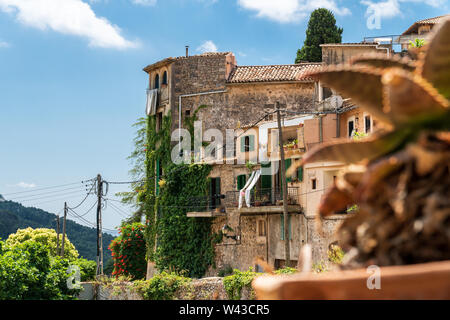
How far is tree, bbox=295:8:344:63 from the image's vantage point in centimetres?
4584

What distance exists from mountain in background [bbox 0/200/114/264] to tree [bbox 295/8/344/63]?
162 feet

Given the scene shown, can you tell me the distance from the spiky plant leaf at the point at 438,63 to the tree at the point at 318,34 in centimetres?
4479

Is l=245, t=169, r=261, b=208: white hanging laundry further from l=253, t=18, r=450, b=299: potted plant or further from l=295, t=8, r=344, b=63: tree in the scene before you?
l=253, t=18, r=450, b=299: potted plant

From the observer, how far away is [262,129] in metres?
32.0

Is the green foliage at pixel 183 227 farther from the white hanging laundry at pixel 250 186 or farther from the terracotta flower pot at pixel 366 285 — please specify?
the terracotta flower pot at pixel 366 285

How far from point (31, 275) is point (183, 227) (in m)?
15.4

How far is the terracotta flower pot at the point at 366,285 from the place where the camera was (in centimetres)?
137

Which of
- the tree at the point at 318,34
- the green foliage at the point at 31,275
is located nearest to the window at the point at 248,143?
the green foliage at the point at 31,275

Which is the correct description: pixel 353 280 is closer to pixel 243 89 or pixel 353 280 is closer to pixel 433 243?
pixel 433 243

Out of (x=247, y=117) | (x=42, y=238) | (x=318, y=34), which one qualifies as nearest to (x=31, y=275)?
(x=247, y=117)

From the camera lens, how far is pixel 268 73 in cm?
3669

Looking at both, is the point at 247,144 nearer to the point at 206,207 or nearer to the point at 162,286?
the point at 206,207
